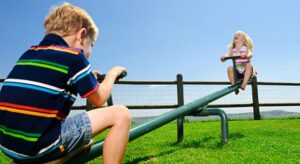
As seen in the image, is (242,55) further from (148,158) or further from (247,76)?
(148,158)

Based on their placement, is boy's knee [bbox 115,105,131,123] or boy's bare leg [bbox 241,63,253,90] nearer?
boy's knee [bbox 115,105,131,123]

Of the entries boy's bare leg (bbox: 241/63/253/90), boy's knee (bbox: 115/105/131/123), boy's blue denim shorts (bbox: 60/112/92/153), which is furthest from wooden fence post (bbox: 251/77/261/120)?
boy's blue denim shorts (bbox: 60/112/92/153)

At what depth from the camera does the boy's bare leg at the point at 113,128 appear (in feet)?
6.29

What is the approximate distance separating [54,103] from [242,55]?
3.67m

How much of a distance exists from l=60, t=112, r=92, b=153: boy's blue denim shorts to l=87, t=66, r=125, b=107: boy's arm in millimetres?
101

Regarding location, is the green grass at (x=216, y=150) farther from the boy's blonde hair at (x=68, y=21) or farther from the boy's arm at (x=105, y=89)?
the boy's blonde hair at (x=68, y=21)

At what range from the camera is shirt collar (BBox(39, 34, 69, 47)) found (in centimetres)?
194

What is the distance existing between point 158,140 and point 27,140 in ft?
11.3

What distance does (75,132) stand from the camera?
1.86m

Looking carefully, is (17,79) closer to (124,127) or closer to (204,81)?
(124,127)

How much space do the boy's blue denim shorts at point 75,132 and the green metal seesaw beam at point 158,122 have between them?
0.56ft

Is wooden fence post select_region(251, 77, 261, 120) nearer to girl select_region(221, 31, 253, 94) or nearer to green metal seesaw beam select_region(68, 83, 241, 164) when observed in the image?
girl select_region(221, 31, 253, 94)

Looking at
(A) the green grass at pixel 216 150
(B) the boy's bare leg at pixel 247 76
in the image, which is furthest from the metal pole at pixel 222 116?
(B) the boy's bare leg at pixel 247 76

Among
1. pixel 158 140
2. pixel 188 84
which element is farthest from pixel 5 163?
pixel 188 84
